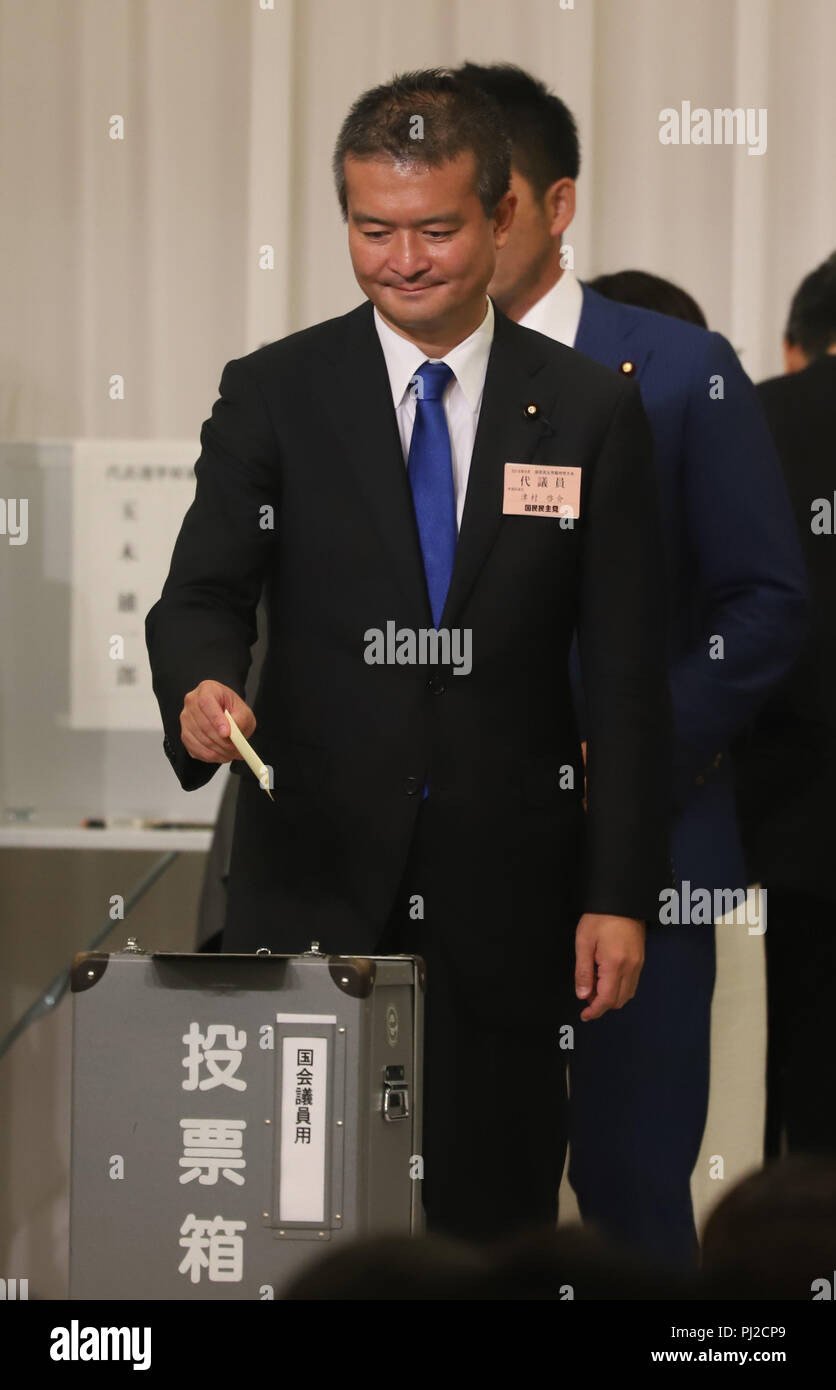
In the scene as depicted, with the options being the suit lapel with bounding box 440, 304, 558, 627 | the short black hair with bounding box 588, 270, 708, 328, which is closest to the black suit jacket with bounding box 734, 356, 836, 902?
the short black hair with bounding box 588, 270, 708, 328

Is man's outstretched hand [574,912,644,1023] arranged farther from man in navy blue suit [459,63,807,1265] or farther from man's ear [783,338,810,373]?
man's ear [783,338,810,373]

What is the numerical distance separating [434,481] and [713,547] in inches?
21.1

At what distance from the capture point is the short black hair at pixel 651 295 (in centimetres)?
278

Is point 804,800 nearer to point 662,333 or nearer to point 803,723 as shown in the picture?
point 803,723

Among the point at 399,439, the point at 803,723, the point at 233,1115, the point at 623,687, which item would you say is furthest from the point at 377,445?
the point at 803,723

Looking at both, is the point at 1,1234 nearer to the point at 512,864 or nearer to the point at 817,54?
the point at 512,864

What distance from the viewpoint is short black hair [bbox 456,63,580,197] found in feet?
7.94

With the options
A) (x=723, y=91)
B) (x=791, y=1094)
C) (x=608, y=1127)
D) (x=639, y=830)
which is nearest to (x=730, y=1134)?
(x=791, y=1094)

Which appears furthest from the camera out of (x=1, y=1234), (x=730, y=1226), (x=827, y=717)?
(x=1, y=1234)

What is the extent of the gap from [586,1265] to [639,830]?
1122 millimetres

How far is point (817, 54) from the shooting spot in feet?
11.1

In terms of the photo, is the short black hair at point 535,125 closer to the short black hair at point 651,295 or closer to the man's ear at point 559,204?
the man's ear at point 559,204

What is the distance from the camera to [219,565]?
179 centimetres

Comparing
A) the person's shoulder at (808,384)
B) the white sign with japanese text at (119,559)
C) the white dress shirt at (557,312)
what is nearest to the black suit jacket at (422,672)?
the white dress shirt at (557,312)
